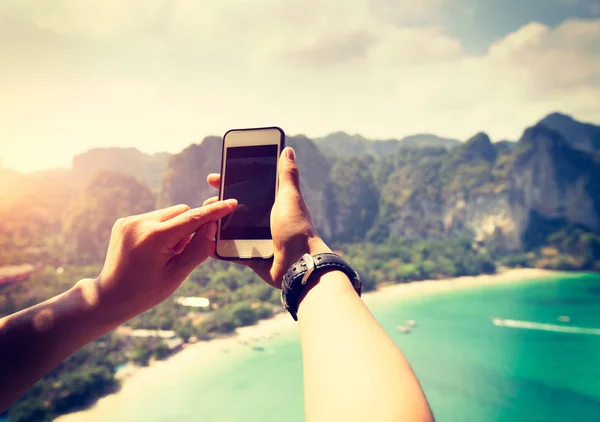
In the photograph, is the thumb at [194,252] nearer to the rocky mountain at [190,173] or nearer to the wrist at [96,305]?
the wrist at [96,305]

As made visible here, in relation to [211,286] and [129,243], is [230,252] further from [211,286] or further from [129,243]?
[211,286]

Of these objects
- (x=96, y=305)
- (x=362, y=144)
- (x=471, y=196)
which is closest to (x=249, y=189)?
(x=96, y=305)

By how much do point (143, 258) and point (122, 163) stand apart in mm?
21645

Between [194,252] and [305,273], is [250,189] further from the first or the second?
[305,273]

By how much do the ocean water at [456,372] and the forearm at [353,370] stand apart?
915 cm

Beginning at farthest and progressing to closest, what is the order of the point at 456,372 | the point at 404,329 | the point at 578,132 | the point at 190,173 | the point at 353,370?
the point at 578,132
the point at 190,173
the point at 404,329
the point at 456,372
the point at 353,370

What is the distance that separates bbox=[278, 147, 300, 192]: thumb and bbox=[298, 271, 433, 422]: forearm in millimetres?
293

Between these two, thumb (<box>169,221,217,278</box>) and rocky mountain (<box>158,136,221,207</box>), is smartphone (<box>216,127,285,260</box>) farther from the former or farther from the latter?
rocky mountain (<box>158,136,221,207</box>)

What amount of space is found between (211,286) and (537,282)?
16780 mm

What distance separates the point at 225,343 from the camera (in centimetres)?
1134

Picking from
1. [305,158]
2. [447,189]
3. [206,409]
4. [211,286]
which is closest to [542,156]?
[447,189]

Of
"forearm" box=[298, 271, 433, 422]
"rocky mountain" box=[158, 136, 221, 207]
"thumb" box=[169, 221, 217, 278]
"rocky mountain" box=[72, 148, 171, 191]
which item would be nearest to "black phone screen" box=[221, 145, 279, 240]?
"thumb" box=[169, 221, 217, 278]

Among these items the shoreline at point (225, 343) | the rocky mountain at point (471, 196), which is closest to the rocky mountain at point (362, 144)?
the rocky mountain at point (471, 196)

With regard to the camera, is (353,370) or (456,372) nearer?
(353,370)
